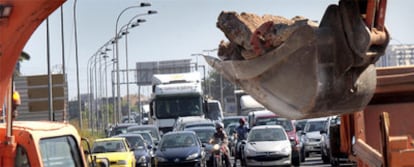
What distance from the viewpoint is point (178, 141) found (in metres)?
34.7

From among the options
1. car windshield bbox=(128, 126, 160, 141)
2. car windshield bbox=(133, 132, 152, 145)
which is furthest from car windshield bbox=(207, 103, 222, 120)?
car windshield bbox=(133, 132, 152, 145)

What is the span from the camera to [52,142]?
7.76m

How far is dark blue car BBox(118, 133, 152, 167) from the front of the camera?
110 ft

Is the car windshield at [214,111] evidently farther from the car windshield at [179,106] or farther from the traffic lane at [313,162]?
the traffic lane at [313,162]

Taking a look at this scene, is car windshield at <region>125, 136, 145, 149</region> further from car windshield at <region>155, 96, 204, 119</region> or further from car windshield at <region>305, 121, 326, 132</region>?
car windshield at <region>155, 96, 204, 119</region>

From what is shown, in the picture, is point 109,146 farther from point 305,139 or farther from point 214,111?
point 214,111

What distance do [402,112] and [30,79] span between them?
16302mm

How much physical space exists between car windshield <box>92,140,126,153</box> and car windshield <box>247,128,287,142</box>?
5.22 metres

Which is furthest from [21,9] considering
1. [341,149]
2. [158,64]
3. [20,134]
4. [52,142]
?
[158,64]

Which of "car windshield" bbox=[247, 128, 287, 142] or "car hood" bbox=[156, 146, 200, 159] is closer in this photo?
"car hood" bbox=[156, 146, 200, 159]

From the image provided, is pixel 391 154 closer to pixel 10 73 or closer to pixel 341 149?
pixel 10 73

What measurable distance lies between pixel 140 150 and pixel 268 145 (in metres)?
4.29

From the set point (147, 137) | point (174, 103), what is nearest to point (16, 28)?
point (147, 137)

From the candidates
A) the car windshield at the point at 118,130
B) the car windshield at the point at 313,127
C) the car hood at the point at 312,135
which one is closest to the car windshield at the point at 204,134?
the car hood at the point at 312,135
